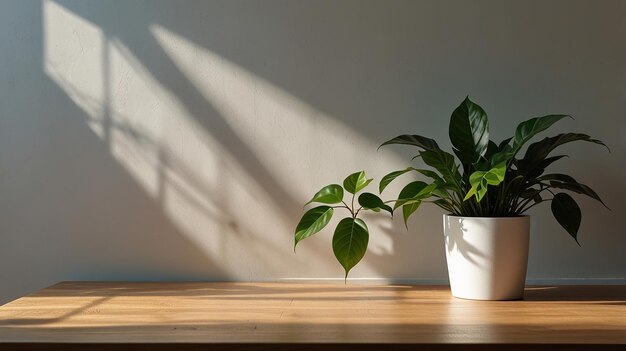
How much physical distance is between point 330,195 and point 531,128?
0.53 meters

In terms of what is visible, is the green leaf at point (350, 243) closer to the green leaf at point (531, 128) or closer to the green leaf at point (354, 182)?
the green leaf at point (354, 182)

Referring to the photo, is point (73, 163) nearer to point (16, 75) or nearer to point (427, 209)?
point (16, 75)

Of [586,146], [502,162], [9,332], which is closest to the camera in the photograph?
[9,332]

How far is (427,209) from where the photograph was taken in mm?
2066

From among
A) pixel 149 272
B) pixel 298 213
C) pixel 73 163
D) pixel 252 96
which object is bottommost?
pixel 149 272

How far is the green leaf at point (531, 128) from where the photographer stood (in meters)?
1.68

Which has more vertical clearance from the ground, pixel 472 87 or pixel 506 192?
pixel 472 87

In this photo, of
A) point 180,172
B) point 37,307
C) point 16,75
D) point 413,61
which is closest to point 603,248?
point 413,61

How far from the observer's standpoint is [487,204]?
1767 millimetres

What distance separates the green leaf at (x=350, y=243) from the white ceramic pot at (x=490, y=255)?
0.22m

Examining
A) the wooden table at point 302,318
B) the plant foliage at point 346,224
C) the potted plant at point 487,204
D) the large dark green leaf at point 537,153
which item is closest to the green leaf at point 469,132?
the potted plant at point 487,204

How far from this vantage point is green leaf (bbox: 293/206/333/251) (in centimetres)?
185

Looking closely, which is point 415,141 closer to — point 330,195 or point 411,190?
point 411,190

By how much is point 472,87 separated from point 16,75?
1298 millimetres
